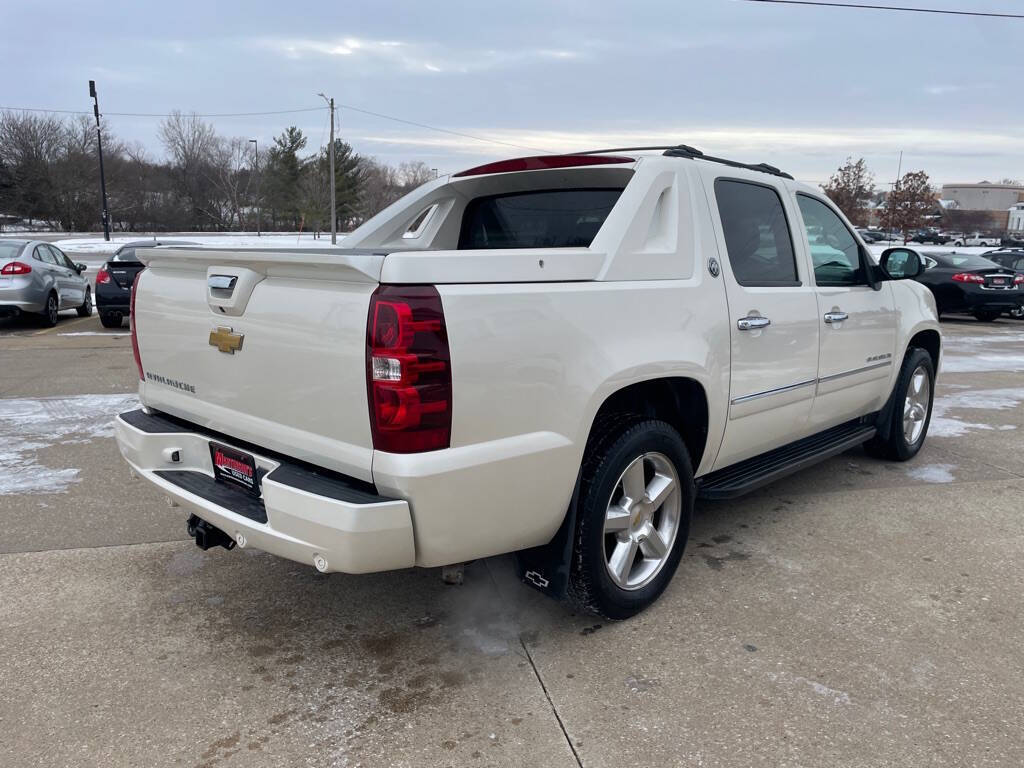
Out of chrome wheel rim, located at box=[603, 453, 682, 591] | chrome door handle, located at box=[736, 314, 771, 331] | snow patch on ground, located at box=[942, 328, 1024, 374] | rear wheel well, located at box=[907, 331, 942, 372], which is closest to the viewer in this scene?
chrome wheel rim, located at box=[603, 453, 682, 591]

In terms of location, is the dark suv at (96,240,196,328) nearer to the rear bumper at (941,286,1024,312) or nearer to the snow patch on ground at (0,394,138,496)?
the snow patch on ground at (0,394,138,496)

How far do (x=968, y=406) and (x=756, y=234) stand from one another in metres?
5.18

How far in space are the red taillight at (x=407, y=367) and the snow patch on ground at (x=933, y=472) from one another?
13.7 feet

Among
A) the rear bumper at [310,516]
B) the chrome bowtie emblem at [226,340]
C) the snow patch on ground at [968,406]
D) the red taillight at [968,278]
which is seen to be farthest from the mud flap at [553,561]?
the red taillight at [968,278]

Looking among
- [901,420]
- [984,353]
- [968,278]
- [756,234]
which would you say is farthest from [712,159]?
[968,278]

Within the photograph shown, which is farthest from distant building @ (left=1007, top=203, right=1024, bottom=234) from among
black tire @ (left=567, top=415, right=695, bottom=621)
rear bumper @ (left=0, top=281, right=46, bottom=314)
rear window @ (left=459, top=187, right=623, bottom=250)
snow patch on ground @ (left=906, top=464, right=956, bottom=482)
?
black tire @ (left=567, top=415, right=695, bottom=621)

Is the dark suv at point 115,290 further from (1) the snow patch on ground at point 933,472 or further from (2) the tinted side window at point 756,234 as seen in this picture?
(1) the snow patch on ground at point 933,472

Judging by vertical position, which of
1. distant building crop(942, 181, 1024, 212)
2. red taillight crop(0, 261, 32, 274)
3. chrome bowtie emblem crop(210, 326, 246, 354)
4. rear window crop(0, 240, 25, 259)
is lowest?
red taillight crop(0, 261, 32, 274)

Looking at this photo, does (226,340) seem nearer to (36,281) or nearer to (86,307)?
(36,281)

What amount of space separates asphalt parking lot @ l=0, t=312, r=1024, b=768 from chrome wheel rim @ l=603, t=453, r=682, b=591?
214 mm

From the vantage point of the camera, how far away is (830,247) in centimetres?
464

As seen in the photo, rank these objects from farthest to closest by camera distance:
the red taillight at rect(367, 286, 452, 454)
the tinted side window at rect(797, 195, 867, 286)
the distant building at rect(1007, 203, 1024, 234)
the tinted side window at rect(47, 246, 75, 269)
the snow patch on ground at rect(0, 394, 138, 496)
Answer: the distant building at rect(1007, 203, 1024, 234) → the tinted side window at rect(47, 246, 75, 269) → the snow patch on ground at rect(0, 394, 138, 496) → the tinted side window at rect(797, 195, 867, 286) → the red taillight at rect(367, 286, 452, 454)

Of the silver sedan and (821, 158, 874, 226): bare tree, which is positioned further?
(821, 158, 874, 226): bare tree

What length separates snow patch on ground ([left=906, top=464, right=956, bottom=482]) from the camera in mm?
5387
